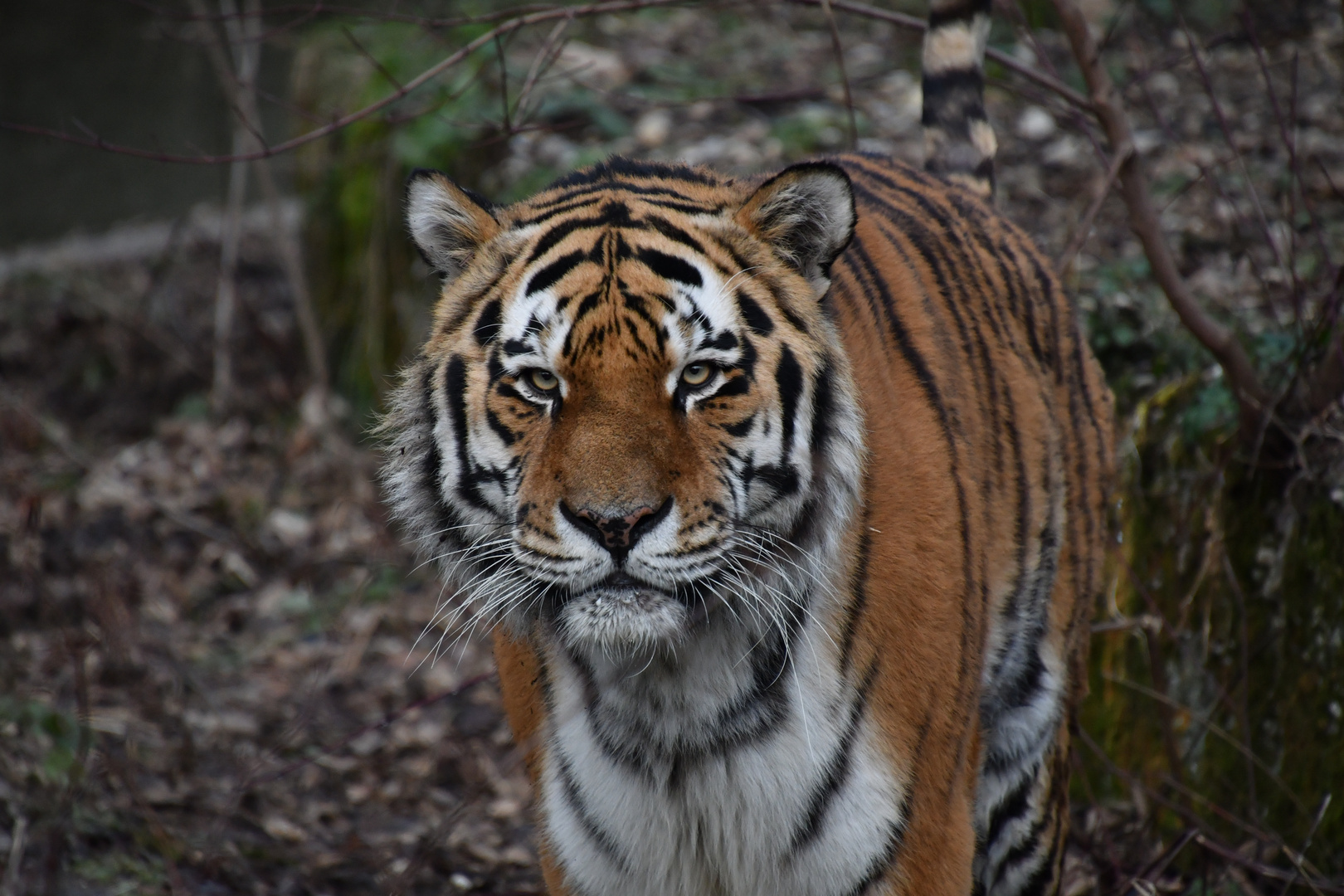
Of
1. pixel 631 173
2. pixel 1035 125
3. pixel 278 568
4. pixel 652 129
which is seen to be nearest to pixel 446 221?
pixel 631 173

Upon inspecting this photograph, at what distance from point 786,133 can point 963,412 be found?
146 inches

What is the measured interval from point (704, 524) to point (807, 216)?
0.61m

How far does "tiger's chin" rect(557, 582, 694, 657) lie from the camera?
6.59 ft

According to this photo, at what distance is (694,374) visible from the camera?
209cm

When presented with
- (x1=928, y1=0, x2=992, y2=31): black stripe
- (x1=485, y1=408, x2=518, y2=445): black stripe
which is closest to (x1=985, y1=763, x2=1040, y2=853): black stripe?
(x1=485, y1=408, x2=518, y2=445): black stripe

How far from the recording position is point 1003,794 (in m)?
2.96

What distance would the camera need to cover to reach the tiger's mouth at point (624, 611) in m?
2.01

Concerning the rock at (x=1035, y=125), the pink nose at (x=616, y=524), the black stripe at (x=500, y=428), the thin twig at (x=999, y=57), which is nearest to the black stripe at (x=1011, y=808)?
the pink nose at (x=616, y=524)

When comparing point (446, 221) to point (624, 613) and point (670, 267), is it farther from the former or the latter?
point (624, 613)

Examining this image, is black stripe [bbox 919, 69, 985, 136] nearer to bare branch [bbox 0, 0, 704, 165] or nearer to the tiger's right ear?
bare branch [bbox 0, 0, 704, 165]

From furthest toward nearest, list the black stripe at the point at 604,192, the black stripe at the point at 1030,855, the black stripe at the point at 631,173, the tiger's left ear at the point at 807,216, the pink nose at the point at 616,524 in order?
the black stripe at the point at 1030,855 < the black stripe at the point at 631,173 < the black stripe at the point at 604,192 < the tiger's left ear at the point at 807,216 < the pink nose at the point at 616,524

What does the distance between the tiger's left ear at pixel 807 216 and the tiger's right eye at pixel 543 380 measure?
0.47 m

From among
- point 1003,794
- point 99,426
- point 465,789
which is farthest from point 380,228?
point 1003,794

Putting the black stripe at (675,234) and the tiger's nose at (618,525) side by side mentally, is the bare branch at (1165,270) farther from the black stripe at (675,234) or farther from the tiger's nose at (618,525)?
the tiger's nose at (618,525)
